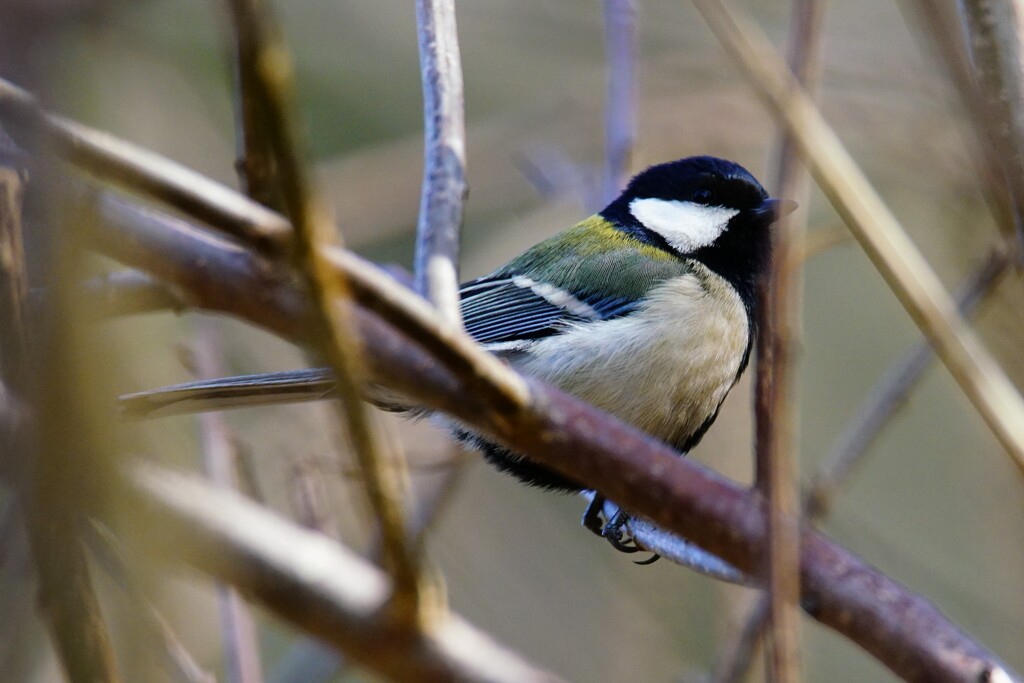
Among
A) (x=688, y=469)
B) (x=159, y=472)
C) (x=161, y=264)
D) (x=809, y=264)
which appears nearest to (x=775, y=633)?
(x=688, y=469)

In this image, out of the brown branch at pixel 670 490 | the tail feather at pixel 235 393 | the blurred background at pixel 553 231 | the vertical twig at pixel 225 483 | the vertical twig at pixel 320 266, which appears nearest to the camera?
the vertical twig at pixel 320 266

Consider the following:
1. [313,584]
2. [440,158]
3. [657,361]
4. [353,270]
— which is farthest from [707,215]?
[353,270]

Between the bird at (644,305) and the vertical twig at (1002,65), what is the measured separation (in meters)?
1.12

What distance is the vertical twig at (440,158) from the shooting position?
4.64ft

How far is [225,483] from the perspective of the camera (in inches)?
83.5

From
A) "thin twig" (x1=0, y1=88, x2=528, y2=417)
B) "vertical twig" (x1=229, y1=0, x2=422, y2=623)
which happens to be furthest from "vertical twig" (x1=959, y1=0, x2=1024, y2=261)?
"vertical twig" (x1=229, y1=0, x2=422, y2=623)

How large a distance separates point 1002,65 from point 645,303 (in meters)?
1.28

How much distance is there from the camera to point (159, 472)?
138 cm

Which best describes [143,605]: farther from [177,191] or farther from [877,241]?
[877,241]

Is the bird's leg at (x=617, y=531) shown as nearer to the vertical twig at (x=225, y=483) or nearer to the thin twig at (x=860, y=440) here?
the thin twig at (x=860, y=440)

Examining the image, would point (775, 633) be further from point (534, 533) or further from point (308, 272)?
point (534, 533)

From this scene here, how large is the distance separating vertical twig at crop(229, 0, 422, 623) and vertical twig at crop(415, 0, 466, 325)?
37cm

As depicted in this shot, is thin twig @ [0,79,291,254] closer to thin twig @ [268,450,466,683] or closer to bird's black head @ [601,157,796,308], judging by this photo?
thin twig @ [268,450,466,683]

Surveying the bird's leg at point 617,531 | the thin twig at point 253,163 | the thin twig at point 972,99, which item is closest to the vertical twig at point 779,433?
the thin twig at point 972,99
